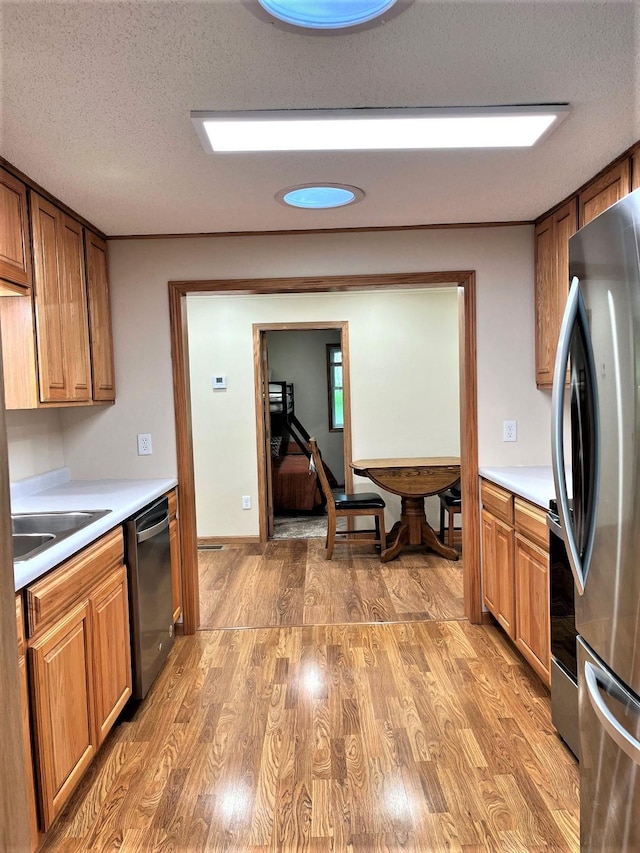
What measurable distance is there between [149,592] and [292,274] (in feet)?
6.00

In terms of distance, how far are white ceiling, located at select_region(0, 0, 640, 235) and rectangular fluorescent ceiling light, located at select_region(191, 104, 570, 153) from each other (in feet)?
0.12

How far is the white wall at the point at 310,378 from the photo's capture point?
8.45m

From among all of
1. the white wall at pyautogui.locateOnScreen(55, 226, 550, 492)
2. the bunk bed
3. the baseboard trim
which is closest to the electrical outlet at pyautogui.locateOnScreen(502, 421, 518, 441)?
the white wall at pyautogui.locateOnScreen(55, 226, 550, 492)

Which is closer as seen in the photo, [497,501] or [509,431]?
[497,501]

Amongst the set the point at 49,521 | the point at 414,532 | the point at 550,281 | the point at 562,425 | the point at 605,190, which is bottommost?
the point at 414,532

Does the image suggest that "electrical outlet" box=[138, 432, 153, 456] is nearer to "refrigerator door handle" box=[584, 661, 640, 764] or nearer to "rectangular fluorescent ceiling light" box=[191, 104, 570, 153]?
"rectangular fluorescent ceiling light" box=[191, 104, 570, 153]

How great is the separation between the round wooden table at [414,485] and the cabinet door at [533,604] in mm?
1881

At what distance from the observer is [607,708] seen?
124 cm

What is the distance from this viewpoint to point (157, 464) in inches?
130

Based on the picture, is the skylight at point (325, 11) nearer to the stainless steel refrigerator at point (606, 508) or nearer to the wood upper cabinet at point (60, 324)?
the stainless steel refrigerator at point (606, 508)

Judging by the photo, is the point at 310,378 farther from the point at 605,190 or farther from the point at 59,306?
the point at 605,190

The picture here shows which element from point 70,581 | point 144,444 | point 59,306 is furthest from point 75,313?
point 70,581

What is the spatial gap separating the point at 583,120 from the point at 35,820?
273 cm

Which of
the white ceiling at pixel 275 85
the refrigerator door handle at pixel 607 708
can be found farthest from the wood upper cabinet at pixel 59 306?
the refrigerator door handle at pixel 607 708
